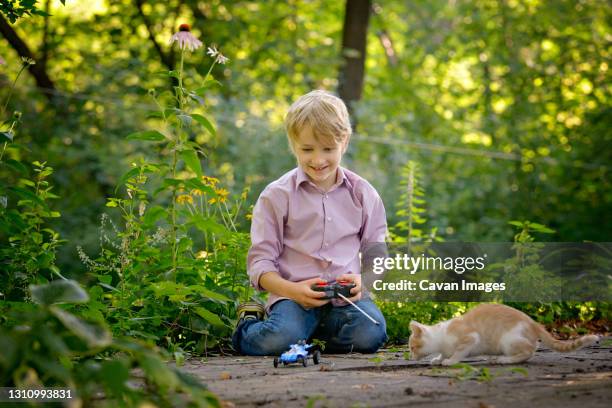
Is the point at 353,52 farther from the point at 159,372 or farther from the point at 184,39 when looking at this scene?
the point at 159,372

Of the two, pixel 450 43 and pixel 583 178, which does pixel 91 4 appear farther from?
pixel 583 178

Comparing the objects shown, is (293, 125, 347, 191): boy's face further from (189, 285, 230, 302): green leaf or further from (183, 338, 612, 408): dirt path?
(183, 338, 612, 408): dirt path

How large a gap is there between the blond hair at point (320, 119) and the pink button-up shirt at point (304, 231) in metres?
0.27

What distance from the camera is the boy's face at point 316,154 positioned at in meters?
3.61

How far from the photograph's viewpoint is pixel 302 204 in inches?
150

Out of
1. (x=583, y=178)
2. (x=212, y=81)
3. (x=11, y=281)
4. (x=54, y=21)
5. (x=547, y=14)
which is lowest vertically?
(x=11, y=281)

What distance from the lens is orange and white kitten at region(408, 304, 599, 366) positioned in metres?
2.91

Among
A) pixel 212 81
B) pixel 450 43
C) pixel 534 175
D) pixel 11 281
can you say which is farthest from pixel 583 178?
pixel 11 281

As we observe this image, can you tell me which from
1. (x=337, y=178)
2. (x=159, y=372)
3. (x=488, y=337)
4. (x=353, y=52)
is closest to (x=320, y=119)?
(x=337, y=178)

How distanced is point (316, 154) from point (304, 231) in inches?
15.9

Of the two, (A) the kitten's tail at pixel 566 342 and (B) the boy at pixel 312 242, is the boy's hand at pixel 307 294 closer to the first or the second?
(B) the boy at pixel 312 242

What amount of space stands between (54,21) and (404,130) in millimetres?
5130

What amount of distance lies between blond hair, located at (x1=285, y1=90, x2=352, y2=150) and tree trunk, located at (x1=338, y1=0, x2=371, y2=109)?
5.87m

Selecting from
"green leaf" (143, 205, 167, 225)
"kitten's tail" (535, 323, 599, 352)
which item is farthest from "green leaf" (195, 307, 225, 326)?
"kitten's tail" (535, 323, 599, 352)
